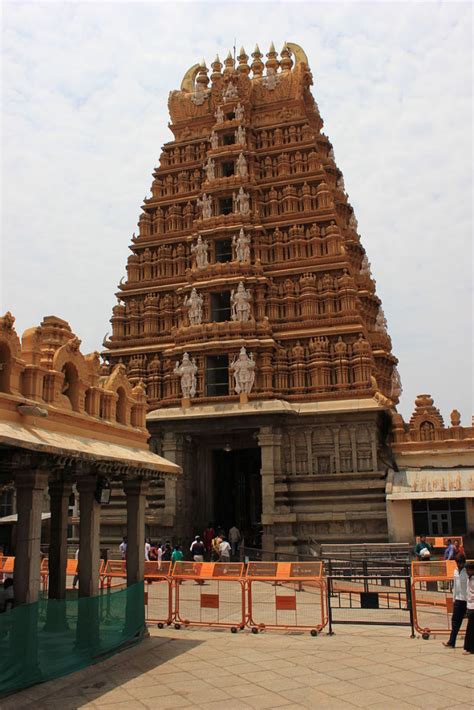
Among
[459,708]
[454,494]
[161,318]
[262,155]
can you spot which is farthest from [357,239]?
[459,708]

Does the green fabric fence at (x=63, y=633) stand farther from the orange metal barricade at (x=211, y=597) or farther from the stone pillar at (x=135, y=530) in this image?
the orange metal barricade at (x=211, y=597)

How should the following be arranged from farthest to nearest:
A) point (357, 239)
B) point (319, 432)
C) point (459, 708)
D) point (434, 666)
Answer: point (357, 239) → point (319, 432) → point (434, 666) → point (459, 708)

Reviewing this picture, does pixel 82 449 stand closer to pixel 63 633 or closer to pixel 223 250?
pixel 63 633

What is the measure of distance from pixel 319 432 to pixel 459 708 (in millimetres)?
21330

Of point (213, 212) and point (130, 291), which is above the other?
point (213, 212)

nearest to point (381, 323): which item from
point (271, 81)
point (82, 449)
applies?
point (271, 81)

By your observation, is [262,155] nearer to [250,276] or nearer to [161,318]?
[250,276]

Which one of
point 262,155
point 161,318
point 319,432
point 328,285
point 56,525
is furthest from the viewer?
point 262,155

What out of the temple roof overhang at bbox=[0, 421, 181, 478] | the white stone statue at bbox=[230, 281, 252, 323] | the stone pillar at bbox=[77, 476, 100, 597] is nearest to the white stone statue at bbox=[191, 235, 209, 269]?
the white stone statue at bbox=[230, 281, 252, 323]

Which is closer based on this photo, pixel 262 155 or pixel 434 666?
pixel 434 666

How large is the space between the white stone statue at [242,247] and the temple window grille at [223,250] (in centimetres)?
196

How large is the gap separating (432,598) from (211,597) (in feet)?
21.2

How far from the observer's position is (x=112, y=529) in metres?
32.7

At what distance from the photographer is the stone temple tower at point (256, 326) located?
30422 mm
